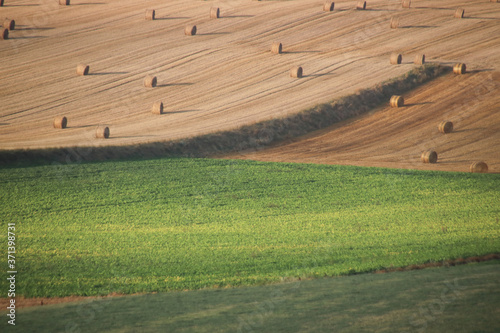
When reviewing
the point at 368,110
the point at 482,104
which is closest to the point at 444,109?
the point at 482,104

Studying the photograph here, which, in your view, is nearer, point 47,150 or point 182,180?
point 182,180

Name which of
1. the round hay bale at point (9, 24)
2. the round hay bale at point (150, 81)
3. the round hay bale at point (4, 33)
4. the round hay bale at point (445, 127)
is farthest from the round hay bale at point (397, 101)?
the round hay bale at point (9, 24)

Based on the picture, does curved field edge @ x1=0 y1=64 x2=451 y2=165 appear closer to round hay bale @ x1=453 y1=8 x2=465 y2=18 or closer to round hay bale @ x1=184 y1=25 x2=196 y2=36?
round hay bale @ x1=453 y1=8 x2=465 y2=18

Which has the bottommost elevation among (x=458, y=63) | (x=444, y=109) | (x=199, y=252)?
(x=199, y=252)

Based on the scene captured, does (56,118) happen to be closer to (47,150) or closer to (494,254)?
(47,150)

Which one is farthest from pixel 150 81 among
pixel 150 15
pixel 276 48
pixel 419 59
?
pixel 419 59

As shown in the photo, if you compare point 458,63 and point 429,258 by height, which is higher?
point 458,63

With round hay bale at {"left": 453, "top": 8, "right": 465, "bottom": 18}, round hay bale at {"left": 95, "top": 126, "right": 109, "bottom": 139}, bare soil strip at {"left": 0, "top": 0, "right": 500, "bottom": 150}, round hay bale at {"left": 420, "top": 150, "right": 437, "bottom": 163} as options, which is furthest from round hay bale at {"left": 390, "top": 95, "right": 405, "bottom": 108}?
round hay bale at {"left": 95, "top": 126, "right": 109, "bottom": 139}

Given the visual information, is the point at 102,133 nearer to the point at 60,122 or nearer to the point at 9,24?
the point at 60,122
